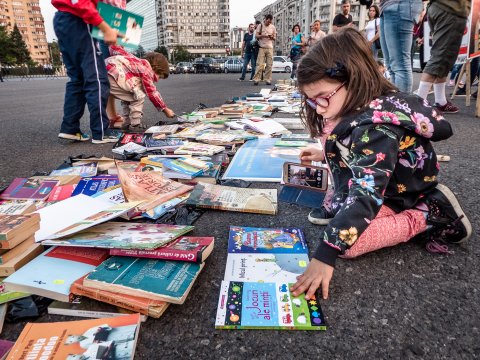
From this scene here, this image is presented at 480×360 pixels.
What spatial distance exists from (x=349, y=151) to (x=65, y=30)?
222 centimetres

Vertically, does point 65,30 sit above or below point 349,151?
above

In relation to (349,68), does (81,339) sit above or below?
below

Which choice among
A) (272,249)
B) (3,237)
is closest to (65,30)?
(3,237)

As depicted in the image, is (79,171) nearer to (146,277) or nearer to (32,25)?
(146,277)

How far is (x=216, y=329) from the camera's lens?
31.9 inches

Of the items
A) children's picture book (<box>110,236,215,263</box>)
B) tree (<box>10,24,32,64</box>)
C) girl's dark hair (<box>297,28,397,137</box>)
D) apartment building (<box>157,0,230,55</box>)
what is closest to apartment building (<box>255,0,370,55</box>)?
apartment building (<box>157,0,230,55</box>)

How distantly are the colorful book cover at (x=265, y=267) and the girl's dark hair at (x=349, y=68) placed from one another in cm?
50

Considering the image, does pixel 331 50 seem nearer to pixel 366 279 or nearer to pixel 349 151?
pixel 349 151

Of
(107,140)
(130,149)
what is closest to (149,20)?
(107,140)

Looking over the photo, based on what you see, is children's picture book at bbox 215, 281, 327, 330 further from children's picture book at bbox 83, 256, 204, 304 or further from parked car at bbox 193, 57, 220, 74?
parked car at bbox 193, 57, 220, 74

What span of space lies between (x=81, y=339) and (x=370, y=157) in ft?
2.71

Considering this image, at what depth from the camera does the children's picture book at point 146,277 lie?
0.84 meters

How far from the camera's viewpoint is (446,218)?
1118mm

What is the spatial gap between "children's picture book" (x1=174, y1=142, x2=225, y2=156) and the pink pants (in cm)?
123
